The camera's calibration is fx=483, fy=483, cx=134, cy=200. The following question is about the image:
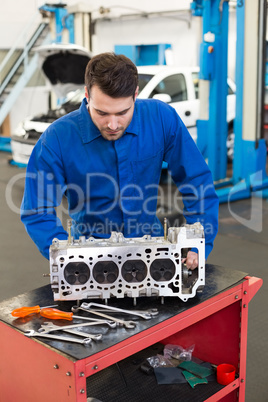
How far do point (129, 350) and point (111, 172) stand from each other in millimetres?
821

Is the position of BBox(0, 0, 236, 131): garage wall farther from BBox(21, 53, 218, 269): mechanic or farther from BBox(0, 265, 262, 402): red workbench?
BBox(0, 265, 262, 402): red workbench

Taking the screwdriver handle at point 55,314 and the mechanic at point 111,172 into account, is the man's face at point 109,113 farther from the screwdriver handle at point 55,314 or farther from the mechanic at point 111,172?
the screwdriver handle at point 55,314

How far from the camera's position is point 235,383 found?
1.84m

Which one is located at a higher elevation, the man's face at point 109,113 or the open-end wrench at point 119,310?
the man's face at point 109,113

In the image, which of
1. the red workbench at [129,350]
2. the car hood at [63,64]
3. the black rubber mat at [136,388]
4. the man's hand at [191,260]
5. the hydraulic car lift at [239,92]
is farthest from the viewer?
the car hood at [63,64]

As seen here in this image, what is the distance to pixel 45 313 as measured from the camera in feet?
5.06

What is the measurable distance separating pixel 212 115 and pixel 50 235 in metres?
4.33

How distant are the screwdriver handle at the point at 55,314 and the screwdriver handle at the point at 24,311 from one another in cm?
2

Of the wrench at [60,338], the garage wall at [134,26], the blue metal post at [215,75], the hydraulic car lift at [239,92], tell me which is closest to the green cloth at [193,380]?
the wrench at [60,338]

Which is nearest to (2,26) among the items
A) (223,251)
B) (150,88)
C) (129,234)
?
(150,88)

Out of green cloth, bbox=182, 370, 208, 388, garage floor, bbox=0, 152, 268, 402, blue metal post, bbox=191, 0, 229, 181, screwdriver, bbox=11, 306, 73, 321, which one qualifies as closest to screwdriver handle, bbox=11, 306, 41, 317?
screwdriver, bbox=11, 306, 73, 321

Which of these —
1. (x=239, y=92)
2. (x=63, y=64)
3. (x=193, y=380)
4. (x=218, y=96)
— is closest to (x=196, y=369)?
(x=193, y=380)

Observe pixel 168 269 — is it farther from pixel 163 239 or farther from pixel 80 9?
pixel 80 9

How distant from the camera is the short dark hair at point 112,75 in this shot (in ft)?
5.52
